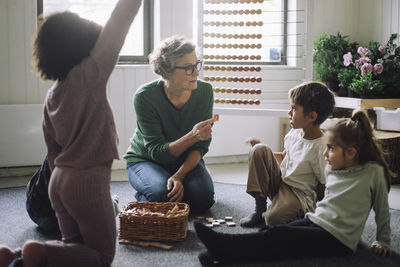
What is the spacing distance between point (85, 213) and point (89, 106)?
1.11 feet

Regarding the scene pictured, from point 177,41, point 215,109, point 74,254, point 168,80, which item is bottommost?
point 74,254

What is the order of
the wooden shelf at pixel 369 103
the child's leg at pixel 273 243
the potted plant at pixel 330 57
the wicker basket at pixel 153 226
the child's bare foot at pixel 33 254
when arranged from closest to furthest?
the child's bare foot at pixel 33 254 → the child's leg at pixel 273 243 → the wicker basket at pixel 153 226 → the wooden shelf at pixel 369 103 → the potted plant at pixel 330 57

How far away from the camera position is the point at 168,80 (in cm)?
257

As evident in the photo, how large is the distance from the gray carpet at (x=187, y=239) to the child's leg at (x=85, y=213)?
0.94 feet

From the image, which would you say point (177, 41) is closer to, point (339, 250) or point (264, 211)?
point (264, 211)

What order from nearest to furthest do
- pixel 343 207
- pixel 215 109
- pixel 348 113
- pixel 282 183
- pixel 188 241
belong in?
1. pixel 343 207
2. pixel 188 241
3. pixel 282 183
4. pixel 215 109
5. pixel 348 113

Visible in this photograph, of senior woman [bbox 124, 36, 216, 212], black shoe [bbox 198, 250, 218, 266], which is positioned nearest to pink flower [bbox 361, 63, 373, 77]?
senior woman [bbox 124, 36, 216, 212]

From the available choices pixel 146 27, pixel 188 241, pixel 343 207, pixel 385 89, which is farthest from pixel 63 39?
pixel 385 89

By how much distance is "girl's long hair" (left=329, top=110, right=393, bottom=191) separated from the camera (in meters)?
1.91

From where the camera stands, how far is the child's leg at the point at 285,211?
2.21 metres

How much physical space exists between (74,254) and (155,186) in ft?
2.97

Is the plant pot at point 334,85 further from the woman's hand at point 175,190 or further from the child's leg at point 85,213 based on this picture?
the child's leg at point 85,213

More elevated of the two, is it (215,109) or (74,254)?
(215,109)

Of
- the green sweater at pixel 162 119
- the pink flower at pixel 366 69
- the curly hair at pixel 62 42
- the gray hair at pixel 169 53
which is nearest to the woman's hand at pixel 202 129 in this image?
the green sweater at pixel 162 119
